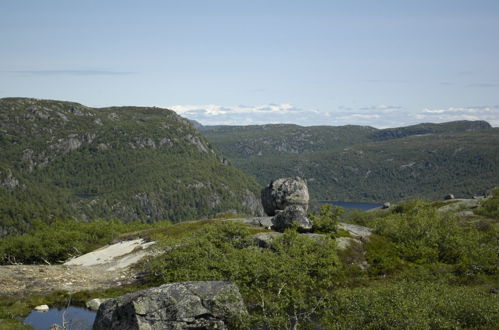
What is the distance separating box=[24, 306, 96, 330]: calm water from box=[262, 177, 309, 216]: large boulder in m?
39.3

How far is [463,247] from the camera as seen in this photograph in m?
60.5

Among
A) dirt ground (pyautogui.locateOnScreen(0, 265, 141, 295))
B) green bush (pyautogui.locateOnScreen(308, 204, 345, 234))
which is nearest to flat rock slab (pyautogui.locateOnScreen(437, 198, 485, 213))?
green bush (pyautogui.locateOnScreen(308, 204, 345, 234))

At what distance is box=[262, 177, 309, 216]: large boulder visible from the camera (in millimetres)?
81188

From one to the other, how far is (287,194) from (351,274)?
81.3 feet

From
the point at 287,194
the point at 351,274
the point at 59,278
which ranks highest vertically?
the point at 287,194

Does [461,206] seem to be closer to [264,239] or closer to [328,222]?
[328,222]

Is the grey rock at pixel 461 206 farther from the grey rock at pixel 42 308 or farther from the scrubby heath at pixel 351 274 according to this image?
the grey rock at pixel 42 308

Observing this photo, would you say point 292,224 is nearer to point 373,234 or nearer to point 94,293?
point 373,234

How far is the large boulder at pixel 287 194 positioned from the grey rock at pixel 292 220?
10.5 metres

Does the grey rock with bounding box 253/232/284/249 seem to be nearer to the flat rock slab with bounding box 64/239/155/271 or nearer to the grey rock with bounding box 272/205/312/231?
the grey rock with bounding box 272/205/312/231

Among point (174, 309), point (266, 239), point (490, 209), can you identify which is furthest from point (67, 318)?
point (490, 209)

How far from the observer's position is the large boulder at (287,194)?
266ft

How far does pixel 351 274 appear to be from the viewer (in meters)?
59.1

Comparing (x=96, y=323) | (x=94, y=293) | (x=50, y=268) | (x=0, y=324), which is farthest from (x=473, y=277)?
(x=50, y=268)
